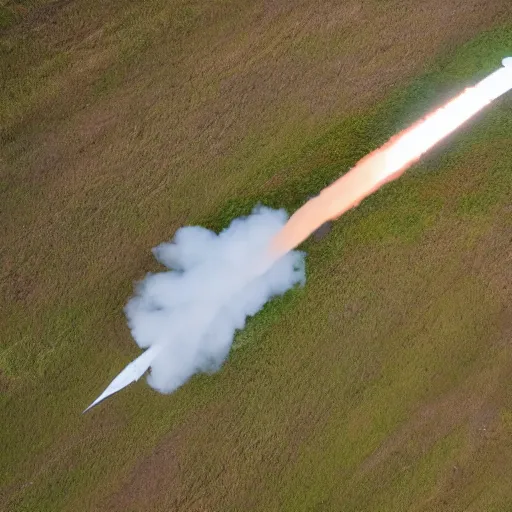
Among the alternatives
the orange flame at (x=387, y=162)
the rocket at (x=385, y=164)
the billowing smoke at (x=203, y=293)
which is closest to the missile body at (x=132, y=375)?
the billowing smoke at (x=203, y=293)

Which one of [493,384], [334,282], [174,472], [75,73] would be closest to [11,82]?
[75,73]

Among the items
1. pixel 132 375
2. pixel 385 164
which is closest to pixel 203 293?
pixel 132 375

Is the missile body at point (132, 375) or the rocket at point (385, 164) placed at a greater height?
the rocket at point (385, 164)

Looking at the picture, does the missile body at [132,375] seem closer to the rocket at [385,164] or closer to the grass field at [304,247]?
the grass field at [304,247]

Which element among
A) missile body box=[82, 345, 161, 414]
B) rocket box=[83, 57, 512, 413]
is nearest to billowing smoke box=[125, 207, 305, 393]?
missile body box=[82, 345, 161, 414]

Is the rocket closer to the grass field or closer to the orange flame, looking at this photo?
the orange flame

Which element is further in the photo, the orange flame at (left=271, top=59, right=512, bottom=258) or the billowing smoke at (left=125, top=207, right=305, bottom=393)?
the orange flame at (left=271, top=59, right=512, bottom=258)

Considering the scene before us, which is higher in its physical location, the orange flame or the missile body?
the orange flame
